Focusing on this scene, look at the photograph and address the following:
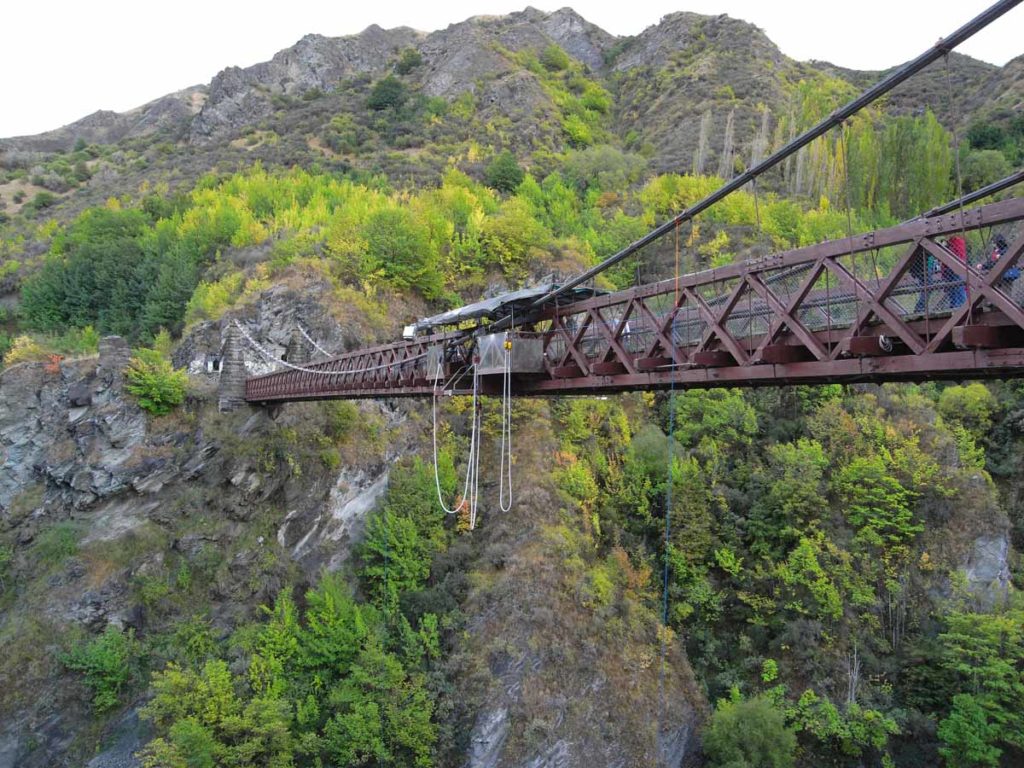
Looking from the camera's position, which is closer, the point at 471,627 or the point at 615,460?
the point at 471,627

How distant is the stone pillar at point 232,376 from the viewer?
18953mm

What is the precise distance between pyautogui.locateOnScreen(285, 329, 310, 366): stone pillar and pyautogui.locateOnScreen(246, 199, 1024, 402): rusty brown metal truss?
46.2ft

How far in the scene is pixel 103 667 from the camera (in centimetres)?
1455

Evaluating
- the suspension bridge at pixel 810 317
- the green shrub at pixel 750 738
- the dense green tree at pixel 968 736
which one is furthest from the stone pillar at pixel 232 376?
the dense green tree at pixel 968 736

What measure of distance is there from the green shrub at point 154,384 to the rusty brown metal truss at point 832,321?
14.5 meters

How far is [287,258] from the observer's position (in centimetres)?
2462

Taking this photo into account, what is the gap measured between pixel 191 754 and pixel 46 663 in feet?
19.1

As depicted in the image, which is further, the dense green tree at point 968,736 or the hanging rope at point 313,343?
the hanging rope at point 313,343

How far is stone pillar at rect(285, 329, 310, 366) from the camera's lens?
2103 cm

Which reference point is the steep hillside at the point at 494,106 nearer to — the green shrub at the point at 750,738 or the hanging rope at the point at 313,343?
the hanging rope at the point at 313,343

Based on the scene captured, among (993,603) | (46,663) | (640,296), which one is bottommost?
(993,603)

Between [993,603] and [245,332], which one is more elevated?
[245,332]

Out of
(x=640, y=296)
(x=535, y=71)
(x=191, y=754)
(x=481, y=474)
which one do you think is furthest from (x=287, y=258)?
(x=535, y=71)

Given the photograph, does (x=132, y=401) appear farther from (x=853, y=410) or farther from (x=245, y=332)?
(x=853, y=410)
